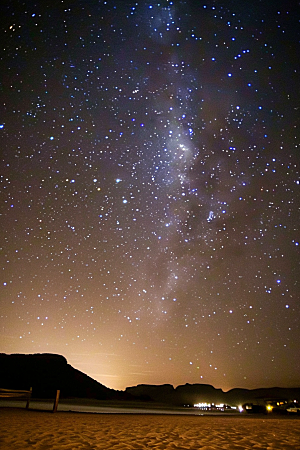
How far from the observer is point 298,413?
26266 mm

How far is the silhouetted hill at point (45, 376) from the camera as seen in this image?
132000 millimetres

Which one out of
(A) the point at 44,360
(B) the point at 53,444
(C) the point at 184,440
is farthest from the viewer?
(A) the point at 44,360

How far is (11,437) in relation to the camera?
22.0ft

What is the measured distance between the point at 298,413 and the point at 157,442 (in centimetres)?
2558

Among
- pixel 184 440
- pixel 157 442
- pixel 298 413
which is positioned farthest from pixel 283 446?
pixel 298 413

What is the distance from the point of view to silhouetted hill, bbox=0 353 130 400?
132 meters

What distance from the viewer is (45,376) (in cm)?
14375

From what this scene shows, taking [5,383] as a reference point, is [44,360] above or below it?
above

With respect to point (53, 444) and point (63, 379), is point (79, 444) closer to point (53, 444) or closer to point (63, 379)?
point (53, 444)

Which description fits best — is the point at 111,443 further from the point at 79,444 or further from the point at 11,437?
the point at 11,437

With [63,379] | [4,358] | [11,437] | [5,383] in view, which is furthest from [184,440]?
[4,358]

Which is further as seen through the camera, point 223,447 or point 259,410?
point 259,410

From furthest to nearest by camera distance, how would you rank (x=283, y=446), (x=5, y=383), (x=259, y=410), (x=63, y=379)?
(x=63, y=379)
(x=5, y=383)
(x=259, y=410)
(x=283, y=446)

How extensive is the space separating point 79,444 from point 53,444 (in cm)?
54
